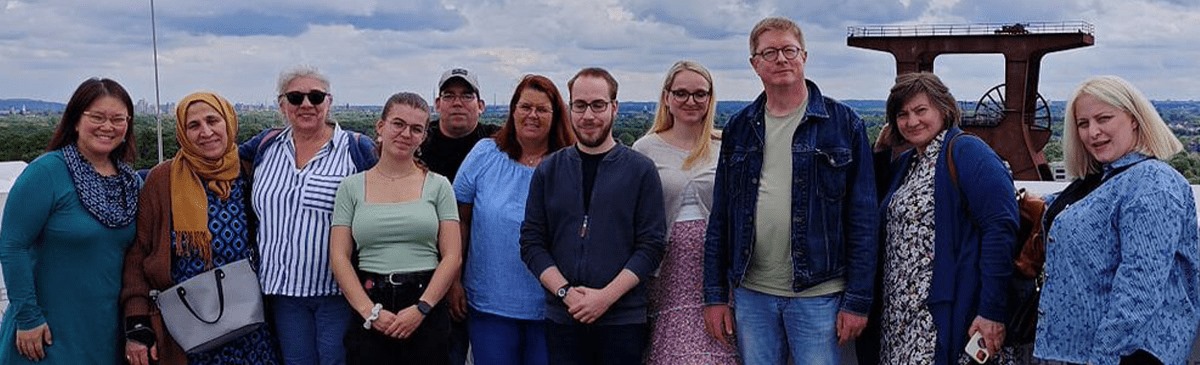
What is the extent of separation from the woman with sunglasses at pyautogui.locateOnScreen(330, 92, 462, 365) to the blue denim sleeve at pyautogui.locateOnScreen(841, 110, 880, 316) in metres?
1.44

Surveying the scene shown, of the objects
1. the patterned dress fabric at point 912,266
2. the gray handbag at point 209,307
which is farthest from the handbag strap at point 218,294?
the patterned dress fabric at point 912,266

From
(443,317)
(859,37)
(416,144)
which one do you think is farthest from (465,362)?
(859,37)

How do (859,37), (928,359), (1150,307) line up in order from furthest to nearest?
(859,37) < (928,359) < (1150,307)

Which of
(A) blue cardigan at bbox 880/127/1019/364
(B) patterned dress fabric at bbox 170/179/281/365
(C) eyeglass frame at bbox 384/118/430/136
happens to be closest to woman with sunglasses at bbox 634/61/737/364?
(A) blue cardigan at bbox 880/127/1019/364

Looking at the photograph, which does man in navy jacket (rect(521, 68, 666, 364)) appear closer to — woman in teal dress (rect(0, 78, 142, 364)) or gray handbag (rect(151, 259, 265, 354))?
gray handbag (rect(151, 259, 265, 354))

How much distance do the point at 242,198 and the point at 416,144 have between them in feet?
2.39

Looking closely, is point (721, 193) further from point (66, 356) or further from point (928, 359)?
point (66, 356)

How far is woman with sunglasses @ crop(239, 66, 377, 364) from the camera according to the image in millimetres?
3924

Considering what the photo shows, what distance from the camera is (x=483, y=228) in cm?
403

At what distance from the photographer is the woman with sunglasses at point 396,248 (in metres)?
3.79

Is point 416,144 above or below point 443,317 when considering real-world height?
above

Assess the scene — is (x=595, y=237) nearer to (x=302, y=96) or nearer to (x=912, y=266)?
(x=912, y=266)

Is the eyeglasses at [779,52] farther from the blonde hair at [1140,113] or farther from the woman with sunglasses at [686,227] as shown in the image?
the blonde hair at [1140,113]

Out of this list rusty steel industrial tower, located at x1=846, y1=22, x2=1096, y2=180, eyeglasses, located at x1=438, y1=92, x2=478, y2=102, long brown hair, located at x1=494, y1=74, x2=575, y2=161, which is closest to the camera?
long brown hair, located at x1=494, y1=74, x2=575, y2=161
